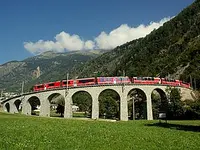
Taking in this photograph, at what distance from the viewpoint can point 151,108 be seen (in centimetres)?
7419

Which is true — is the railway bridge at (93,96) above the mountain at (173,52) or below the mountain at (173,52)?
below

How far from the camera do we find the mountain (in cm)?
12294

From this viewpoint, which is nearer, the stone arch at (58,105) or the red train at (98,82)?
the red train at (98,82)

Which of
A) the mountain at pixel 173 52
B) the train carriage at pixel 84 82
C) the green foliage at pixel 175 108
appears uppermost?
the mountain at pixel 173 52

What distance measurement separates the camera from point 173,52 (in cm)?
15138

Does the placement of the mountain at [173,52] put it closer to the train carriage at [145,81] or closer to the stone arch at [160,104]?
the stone arch at [160,104]

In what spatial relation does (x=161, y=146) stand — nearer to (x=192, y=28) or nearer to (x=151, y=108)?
(x=151, y=108)

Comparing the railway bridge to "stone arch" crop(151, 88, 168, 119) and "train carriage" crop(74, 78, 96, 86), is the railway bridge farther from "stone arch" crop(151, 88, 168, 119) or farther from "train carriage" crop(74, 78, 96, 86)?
"train carriage" crop(74, 78, 96, 86)

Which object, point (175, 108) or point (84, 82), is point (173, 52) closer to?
point (175, 108)

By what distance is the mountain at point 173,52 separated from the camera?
403 feet

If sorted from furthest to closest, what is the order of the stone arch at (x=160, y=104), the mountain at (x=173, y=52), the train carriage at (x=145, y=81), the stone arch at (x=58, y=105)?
the mountain at (x=173, y=52)
the stone arch at (x=160, y=104)
the stone arch at (x=58, y=105)
the train carriage at (x=145, y=81)

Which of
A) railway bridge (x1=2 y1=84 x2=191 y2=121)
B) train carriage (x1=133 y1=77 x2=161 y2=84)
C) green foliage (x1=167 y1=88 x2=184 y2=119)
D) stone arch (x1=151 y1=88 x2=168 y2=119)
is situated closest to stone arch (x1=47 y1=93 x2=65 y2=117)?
railway bridge (x1=2 y1=84 x2=191 y2=121)

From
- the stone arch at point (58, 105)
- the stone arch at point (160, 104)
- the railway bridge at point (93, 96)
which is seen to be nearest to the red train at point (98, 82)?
the railway bridge at point (93, 96)

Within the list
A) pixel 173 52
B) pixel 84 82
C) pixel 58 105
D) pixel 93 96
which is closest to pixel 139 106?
pixel 93 96
